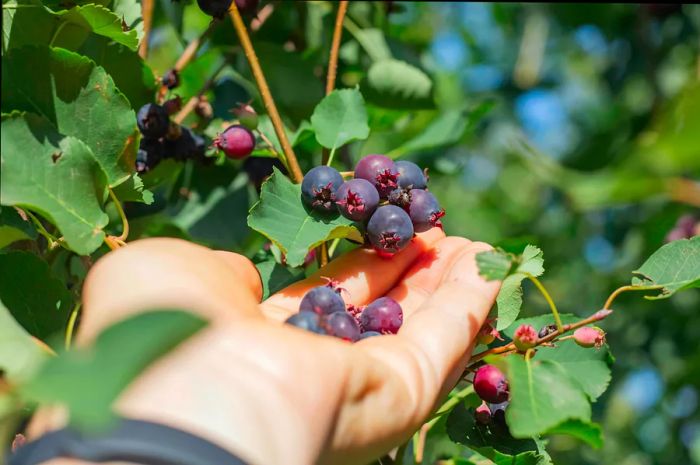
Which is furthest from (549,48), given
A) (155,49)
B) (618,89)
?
(155,49)

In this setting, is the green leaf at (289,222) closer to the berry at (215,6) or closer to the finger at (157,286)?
the finger at (157,286)

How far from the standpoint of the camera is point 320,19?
234 cm

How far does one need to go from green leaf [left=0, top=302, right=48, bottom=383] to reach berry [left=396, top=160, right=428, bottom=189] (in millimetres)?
660

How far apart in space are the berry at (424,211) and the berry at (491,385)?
26 centimetres

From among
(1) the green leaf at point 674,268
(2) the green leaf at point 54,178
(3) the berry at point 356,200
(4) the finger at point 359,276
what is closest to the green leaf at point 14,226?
(2) the green leaf at point 54,178

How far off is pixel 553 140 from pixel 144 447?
5888 mm

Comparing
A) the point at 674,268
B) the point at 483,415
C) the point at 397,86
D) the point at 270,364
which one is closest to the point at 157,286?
the point at 270,364

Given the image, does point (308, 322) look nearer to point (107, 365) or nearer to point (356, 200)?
point (356, 200)

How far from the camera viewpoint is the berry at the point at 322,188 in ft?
4.65

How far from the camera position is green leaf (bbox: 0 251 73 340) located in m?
1.37

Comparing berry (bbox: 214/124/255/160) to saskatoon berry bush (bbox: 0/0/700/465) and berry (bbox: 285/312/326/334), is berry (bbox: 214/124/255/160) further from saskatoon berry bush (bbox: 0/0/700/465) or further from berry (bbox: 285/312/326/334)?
berry (bbox: 285/312/326/334)

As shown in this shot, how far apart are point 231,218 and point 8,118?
0.89 meters

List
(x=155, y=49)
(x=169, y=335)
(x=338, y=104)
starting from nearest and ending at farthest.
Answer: (x=169, y=335)
(x=338, y=104)
(x=155, y=49)

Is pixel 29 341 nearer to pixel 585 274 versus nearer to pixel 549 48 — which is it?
pixel 585 274
